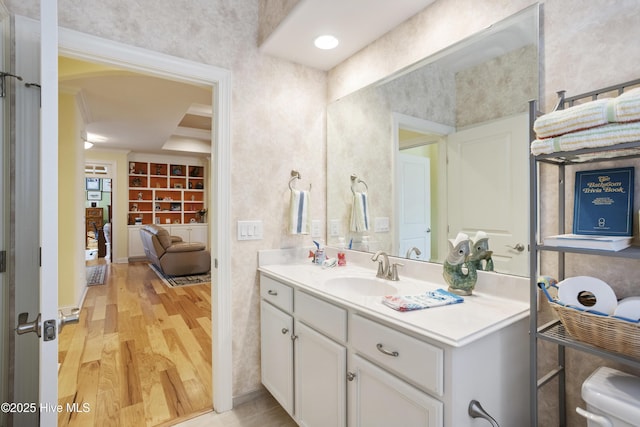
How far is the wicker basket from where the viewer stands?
87cm

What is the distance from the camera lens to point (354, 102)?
2.28 metres

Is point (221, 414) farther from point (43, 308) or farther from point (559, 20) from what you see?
point (559, 20)

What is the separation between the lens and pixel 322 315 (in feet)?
5.03

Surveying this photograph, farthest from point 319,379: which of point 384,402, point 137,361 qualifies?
point 137,361

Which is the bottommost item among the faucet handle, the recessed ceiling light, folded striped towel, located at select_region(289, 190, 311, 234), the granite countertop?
the granite countertop

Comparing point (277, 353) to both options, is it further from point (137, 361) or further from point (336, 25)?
point (336, 25)

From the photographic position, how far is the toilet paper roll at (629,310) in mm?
877

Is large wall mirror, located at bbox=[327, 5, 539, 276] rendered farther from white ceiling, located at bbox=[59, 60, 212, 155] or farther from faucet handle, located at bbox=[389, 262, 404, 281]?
white ceiling, located at bbox=[59, 60, 212, 155]

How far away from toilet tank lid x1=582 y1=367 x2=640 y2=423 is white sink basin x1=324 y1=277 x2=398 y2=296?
2.82 feet

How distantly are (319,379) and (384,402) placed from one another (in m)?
0.44

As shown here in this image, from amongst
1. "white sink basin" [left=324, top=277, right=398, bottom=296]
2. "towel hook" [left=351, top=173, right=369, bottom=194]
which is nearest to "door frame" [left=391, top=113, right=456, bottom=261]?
"white sink basin" [left=324, top=277, right=398, bottom=296]

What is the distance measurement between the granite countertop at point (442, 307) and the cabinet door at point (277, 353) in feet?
0.80

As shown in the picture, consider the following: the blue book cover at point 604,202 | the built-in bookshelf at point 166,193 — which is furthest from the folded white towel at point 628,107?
the built-in bookshelf at point 166,193

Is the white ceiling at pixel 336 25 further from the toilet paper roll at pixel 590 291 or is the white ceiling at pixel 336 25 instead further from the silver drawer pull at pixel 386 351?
the silver drawer pull at pixel 386 351
